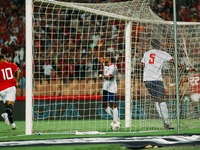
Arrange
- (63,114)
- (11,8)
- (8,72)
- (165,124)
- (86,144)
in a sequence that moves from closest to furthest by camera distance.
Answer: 1. (86,144)
2. (165,124)
3. (8,72)
4. (63,114)
5. (11,8)

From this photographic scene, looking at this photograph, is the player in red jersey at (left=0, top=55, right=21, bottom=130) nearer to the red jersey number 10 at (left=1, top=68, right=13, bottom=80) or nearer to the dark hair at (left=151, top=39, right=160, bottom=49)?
the red jersey number 10 at (left=1, top=68, right=13, bottom=80)

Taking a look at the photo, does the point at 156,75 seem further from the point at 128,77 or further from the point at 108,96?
the point at 108,96

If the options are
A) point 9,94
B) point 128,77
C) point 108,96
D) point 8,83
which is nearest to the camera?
point 128,77

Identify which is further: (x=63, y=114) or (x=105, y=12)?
(x=63, y=114)

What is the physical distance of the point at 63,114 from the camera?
491 inches

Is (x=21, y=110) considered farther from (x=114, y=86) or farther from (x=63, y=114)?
(x=114, y=86)

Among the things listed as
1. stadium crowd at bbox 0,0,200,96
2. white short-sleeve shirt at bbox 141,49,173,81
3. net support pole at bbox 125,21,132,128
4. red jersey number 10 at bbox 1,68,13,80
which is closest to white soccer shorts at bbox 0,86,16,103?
red jersey number 10 at bbox 1,68,13,80

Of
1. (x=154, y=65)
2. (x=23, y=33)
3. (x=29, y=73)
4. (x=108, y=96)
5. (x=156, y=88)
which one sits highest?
(x=23, y=33)

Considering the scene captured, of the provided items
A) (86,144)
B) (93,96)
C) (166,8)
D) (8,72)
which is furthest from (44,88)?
(86,144)

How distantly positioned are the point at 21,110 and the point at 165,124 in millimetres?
6682

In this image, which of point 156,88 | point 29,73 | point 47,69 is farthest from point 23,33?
point 156,88

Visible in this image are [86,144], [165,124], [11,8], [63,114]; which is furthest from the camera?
[11,8]

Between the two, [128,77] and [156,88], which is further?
[128,77]

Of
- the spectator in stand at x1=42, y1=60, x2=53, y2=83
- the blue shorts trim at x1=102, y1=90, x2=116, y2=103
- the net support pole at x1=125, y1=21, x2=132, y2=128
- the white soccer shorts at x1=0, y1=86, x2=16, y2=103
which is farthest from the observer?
the spectator in stand at x1=42, y1=60, x2=53, y2=83
